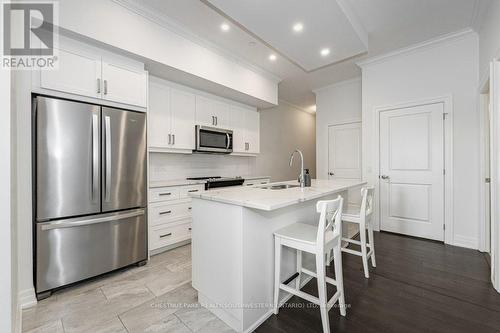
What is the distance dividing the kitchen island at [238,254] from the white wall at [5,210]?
3.55 feet

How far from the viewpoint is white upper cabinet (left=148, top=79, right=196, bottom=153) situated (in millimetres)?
3076

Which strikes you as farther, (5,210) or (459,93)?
(459,93)

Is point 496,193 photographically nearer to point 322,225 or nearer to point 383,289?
point 383,289

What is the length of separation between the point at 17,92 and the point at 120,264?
5.95ft

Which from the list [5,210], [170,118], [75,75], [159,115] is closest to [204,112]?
[170,118]

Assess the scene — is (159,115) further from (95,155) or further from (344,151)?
(344,151)

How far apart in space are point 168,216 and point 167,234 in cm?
24

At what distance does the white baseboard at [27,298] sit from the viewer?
70.8 inches

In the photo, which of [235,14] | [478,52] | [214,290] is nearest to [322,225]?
[214,290]

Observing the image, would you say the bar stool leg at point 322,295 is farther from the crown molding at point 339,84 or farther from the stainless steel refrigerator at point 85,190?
the crown molding at point 339,84

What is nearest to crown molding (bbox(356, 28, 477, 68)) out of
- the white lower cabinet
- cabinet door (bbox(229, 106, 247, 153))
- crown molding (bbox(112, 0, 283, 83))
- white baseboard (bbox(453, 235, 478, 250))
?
crown molding (bbox(112, 0, 283, 83))

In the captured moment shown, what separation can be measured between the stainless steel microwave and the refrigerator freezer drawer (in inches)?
55.6

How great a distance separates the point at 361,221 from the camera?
2.31m

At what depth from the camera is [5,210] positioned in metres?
1.14
